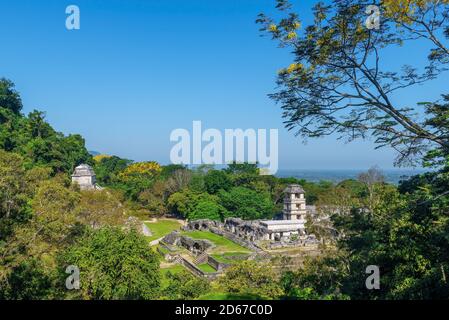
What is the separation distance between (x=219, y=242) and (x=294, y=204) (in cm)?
1011

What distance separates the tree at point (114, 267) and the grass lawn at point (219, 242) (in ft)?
50.0

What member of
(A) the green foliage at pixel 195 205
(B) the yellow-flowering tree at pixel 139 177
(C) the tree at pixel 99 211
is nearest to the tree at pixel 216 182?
(A) the green foliage at pixel 195 205

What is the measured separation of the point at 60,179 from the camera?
19750 millimetres

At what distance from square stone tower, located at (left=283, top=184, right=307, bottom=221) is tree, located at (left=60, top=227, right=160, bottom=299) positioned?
25629 millimetres

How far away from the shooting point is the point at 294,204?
3788 centimetres

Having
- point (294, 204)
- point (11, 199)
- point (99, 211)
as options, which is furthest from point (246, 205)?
point (11, 199)

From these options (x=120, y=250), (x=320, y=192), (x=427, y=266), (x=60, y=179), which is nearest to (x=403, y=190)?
(x=427, y=266)

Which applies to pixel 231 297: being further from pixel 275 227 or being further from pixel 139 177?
pixel 139 177
